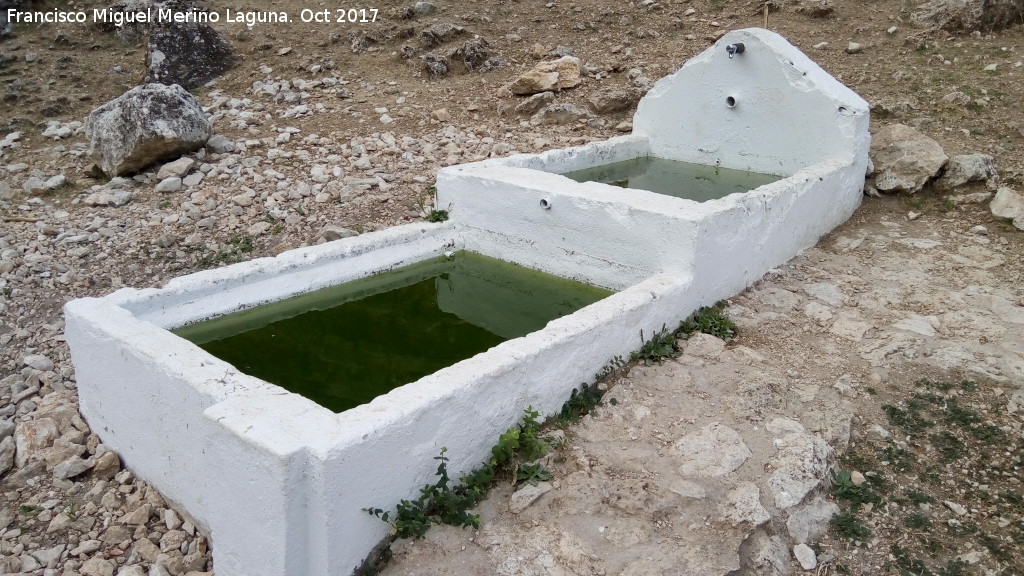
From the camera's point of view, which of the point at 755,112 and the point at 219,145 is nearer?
the point at 755,112

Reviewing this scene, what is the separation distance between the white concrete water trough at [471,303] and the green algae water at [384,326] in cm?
11

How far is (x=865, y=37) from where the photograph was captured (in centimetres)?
1057

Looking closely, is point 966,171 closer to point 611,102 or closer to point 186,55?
point 611,102

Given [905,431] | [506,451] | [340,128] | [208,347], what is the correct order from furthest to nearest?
[340,128] < [208,347] < [905,431] < [506,451]

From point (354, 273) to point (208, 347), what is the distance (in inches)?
46.9

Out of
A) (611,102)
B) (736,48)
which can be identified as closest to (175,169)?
(611,102)

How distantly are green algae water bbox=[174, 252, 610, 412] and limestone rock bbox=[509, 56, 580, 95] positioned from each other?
4718mm

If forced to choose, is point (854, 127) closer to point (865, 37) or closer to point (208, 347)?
point (865, 37)

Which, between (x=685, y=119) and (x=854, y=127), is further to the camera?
(x=685, y=119)

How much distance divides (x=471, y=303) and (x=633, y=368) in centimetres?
142

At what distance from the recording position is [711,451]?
3775mm

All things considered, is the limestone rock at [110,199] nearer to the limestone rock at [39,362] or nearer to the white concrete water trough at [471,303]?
the limestone rock at [39,362]

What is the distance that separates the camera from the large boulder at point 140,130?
759cm

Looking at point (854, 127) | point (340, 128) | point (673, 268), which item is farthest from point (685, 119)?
point (340, 128)
